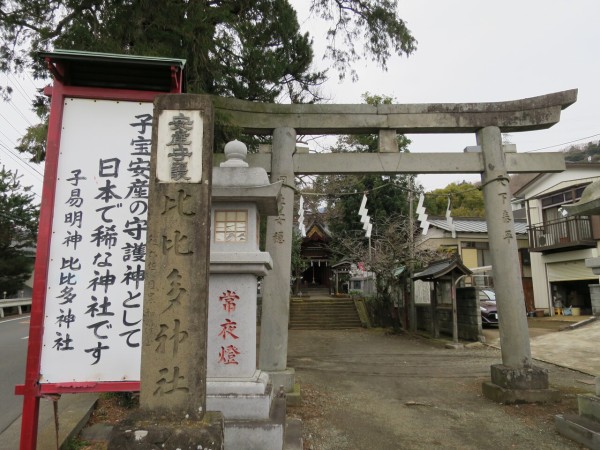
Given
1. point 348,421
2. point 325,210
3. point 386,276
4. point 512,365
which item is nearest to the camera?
point 348,421

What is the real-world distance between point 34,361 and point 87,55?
8.94 ft

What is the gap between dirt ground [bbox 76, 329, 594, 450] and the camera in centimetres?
535

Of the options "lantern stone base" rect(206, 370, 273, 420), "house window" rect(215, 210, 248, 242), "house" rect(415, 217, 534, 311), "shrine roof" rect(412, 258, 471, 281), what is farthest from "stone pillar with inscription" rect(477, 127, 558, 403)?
"house" rect(415, 217, 534, 311)

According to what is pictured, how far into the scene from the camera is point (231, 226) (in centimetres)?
500

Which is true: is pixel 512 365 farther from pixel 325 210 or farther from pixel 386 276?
pixel 325 210

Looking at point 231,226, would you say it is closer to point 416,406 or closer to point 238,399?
point 238,399

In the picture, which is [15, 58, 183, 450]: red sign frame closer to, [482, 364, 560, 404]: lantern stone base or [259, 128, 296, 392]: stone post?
[259, 128, 296, 392]: stone post

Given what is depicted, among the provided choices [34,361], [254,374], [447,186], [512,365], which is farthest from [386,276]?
[447,186]

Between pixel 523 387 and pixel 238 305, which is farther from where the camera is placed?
pixel 523 387

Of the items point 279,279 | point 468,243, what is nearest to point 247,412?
point 279,279

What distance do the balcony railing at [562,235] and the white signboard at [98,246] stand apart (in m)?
20.0

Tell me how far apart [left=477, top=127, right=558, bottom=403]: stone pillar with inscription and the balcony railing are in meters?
14.1

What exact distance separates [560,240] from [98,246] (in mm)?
21837

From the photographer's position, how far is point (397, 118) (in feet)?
24.8
